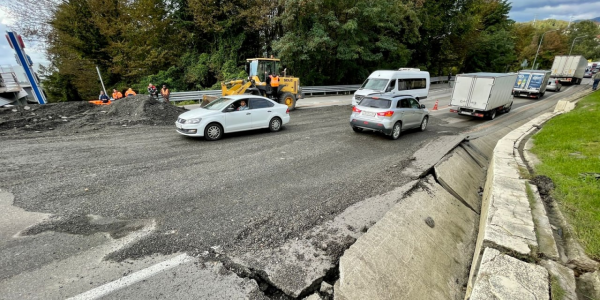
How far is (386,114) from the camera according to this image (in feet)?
31.0

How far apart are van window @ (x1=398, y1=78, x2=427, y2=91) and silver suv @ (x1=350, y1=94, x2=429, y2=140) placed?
615cm

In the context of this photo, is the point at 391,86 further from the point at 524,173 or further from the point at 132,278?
the point at 132,278

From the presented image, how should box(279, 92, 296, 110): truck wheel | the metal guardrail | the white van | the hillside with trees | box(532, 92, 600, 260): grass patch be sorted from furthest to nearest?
the hillside with trees
the metal guardrail
box(279, 92, 296, 110): truck wheel
the white van
box(532, 92, 600, 260): grass patch

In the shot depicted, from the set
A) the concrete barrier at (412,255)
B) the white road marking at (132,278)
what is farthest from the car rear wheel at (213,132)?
the concrete barrier at (412,255)

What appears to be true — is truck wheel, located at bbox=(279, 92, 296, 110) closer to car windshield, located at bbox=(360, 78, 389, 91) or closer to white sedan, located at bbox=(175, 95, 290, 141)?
car windshield, located at bbox=(360, 78, 389, 91)

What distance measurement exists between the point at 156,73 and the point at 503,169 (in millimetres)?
26395

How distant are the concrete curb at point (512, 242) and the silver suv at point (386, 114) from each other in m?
4.08

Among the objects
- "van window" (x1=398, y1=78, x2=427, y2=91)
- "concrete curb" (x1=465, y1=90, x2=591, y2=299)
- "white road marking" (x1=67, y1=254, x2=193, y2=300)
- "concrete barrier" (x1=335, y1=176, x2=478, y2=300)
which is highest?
"van window" (x1=398, y1=78, x2=427, y2=91)

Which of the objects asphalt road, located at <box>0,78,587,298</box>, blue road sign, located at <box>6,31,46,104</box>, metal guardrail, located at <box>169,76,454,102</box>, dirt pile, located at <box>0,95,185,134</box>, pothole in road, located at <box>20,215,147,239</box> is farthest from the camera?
metal guardrail, located at <box>169,76,454,102</box>

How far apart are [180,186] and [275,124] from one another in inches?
230

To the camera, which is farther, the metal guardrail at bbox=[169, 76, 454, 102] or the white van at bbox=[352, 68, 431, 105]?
the metal guardrail at bbox=[169, 76, 454, 102]

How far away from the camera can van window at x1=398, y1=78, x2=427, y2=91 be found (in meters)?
16.4

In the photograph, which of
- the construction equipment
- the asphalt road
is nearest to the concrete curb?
the asphalt road

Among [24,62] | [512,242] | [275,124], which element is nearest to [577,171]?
[512,242]
